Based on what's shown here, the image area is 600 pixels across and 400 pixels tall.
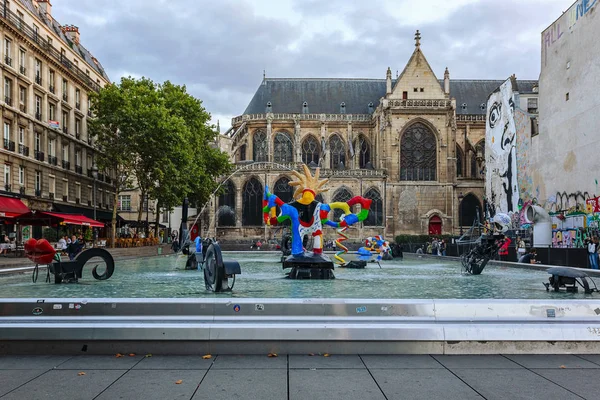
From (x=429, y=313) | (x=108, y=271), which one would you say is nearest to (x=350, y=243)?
(x=108, y=271)

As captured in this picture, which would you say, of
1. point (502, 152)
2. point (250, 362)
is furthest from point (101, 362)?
point (502, 152)

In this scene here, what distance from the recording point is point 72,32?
4494 cm

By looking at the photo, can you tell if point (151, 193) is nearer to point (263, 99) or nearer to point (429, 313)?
point (263, 99)

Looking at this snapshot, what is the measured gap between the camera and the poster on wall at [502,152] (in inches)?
1539

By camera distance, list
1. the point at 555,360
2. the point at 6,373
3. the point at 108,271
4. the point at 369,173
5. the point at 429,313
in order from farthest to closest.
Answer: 1. the point at 369,173
2. the point at 108,271
3. the point at 429,313
4. the point at 555,360
5. the point at 6,373

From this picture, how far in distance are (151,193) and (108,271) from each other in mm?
24914

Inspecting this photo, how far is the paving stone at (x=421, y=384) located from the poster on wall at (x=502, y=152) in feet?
115

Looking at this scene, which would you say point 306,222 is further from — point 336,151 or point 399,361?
point 336,151

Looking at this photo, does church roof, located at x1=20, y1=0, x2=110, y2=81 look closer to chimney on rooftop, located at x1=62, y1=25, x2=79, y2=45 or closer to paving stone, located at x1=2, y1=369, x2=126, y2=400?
chimney on rooftop, located at x1=62, y1=25, x2=79, y2=45

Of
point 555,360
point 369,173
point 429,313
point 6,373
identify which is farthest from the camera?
point 369,173

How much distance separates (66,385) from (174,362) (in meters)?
1.22

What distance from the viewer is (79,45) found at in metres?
45.7

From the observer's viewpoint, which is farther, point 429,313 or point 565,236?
point 565,236

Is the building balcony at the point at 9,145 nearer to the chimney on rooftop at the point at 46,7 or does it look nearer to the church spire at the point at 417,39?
the chimney on rooftop at the point at 46,7
